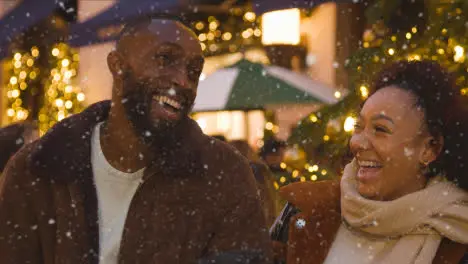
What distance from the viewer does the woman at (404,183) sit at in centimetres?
423

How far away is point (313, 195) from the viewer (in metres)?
4.63

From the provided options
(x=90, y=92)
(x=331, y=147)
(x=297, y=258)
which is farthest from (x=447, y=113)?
(x=90, y=92)

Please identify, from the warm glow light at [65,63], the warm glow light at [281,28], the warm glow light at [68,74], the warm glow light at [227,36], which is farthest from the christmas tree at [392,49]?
the warm glow light at [227,36]

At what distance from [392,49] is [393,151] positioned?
4.78ft

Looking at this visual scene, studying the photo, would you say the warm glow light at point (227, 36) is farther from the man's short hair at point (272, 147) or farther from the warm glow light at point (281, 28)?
the man's short hair at point (272, 147)

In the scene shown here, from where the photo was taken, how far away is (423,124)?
170 inches

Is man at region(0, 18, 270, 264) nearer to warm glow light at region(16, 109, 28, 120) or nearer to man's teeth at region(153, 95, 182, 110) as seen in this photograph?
man's teeth at region(153, 95, 182, 110)

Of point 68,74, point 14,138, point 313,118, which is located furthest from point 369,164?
point 68,74

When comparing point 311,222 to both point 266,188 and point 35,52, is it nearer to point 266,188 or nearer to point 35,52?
point 266,188

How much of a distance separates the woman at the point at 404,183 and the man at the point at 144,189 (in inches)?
15.7

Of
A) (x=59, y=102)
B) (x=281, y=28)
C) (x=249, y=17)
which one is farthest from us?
(x=249, y=17)

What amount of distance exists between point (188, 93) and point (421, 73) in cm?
97

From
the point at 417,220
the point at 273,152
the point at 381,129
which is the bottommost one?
the point at 273,152

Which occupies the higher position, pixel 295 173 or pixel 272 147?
pixel 295 173
